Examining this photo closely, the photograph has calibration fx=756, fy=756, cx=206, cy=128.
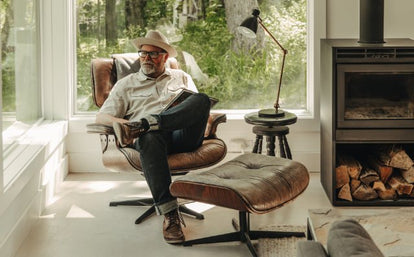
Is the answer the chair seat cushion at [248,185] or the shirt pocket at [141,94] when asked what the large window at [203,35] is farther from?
the chair seat cushion at [248,185]

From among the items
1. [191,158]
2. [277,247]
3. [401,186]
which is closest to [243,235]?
[277,247]

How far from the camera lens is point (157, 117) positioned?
14.0ft

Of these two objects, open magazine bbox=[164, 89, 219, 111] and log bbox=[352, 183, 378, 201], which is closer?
open magazine bbox=[164, 89, 219, 111]

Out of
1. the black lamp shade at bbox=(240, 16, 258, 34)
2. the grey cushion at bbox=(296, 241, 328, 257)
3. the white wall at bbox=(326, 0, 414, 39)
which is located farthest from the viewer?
the white wall at bbox=(326, 0, 414, 39)

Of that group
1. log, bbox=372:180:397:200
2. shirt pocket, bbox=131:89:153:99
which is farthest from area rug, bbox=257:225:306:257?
shirt pocket, bbox=131:89:153:99

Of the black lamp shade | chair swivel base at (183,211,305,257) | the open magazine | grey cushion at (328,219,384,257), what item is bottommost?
chair swivel base at (183,211,305,257)

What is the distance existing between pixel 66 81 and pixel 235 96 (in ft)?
4.22

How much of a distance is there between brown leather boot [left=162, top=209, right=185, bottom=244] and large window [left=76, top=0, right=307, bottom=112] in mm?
1771

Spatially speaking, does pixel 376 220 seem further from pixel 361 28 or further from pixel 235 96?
pixel 235 96

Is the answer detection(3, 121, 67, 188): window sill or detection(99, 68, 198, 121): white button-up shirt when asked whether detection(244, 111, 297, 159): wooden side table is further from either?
detection(3, 121, 67, 188): window sill

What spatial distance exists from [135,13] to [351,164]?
2.06 m

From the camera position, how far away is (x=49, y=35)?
5.55 metres

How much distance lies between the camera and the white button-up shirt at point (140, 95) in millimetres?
4765

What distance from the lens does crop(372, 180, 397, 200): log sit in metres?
4.80
